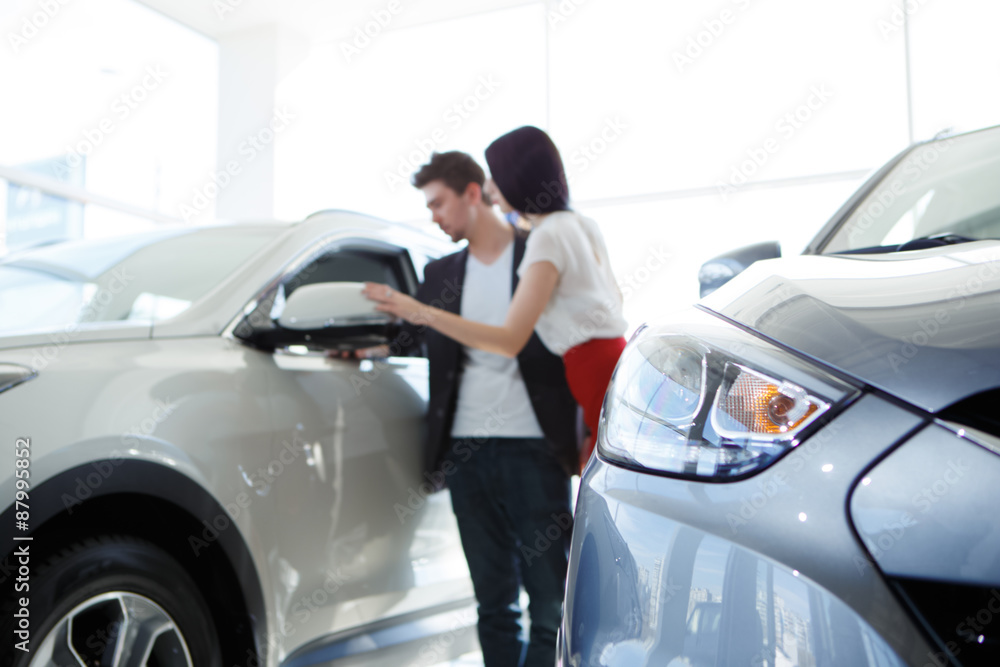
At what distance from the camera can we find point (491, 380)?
2.11 meters

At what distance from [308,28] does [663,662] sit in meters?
9.69

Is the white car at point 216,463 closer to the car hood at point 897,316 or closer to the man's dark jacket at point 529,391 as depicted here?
the man's dark jacket at point 529,391

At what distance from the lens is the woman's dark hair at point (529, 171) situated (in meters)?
1.86

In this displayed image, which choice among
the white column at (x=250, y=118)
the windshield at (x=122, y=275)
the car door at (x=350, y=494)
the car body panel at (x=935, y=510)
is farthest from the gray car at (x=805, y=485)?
the white column at (x=250, y=118)

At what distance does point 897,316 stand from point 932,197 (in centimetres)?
125

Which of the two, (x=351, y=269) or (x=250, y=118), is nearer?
(x=351, y=269)

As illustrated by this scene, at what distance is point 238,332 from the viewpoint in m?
1.79

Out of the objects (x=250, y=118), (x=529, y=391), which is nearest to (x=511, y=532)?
(x=529, y=391)

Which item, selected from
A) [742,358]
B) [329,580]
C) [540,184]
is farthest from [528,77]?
[742,358]

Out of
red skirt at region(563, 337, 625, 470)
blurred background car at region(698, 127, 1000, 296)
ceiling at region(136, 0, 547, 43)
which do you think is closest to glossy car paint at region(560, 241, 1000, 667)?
red skirt at region(563, 337, 625, 470)

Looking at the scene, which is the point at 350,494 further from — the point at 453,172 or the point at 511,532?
the point at 453,172

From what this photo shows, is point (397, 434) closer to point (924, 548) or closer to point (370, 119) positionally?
point (924, 548)

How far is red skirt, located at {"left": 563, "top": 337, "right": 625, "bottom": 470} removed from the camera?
5.75 feet

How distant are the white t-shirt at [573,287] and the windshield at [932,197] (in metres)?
0.57
